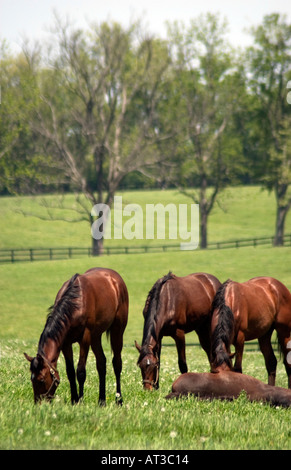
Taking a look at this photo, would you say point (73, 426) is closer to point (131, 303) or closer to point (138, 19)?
point (131, 303)

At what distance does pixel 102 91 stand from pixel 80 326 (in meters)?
39.6

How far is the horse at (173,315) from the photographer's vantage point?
33.6 ft

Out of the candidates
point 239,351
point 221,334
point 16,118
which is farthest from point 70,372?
point 16,118

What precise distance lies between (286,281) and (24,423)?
30955mm

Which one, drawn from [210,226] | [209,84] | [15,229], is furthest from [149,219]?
[209,84]

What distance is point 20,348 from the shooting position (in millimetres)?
20500

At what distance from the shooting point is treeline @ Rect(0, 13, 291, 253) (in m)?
45.8

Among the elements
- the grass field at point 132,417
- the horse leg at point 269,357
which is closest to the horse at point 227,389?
the grass field at point 132,417

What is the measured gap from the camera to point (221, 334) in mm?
10297

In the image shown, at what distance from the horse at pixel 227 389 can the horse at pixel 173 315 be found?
30.2 inches

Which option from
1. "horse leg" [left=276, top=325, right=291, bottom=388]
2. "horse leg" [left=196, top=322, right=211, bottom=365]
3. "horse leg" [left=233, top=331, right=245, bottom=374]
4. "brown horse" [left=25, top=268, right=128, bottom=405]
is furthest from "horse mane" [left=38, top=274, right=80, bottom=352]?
"horse leg" [left=276, top=325, right=291, bottom=388]

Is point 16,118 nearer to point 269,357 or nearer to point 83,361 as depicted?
point 269,357

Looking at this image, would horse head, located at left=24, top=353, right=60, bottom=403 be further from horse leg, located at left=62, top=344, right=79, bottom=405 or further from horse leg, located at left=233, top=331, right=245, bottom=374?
horse leg, located at left=233, top=331, right=245, bottom=374

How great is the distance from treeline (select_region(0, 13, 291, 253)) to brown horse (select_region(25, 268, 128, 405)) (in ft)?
115
